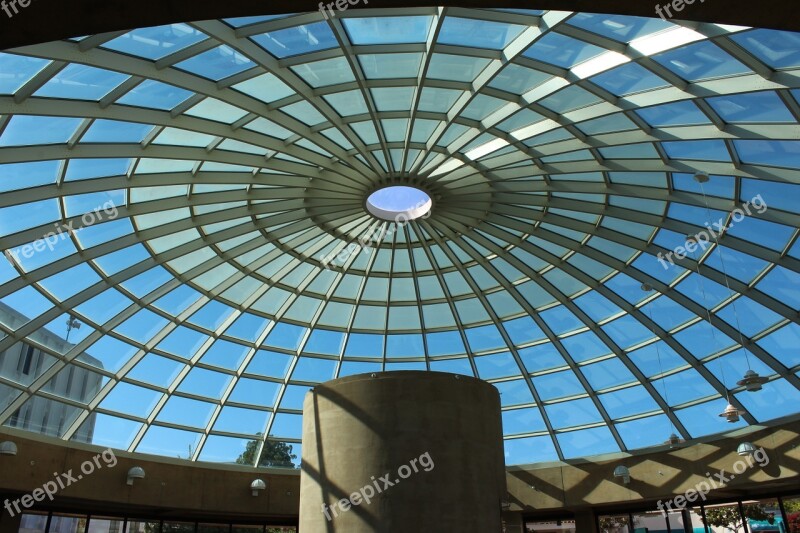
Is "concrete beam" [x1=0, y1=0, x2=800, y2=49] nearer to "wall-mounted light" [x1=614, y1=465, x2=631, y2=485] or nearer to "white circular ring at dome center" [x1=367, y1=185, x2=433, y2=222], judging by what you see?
"white circular ring at dome center" [x1=367, y1=185, x2=433, y2=222]

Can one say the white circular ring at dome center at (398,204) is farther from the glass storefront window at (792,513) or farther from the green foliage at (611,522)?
the glass storefront window at (792,513)

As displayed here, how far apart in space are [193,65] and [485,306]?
21.4 m

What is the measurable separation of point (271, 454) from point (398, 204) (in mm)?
19600

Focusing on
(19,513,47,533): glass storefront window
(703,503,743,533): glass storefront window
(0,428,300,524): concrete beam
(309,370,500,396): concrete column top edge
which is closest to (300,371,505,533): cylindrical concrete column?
(309,370,500,396): concrete column top edge

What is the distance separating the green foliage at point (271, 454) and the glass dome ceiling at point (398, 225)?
0.81 metres

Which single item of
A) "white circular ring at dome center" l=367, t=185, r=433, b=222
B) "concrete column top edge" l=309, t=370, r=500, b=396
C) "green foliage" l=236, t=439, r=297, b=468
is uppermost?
"white circular ring at dome center" l=367, t=185, r=433, b=222

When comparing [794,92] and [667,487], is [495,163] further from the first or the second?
[667,487]

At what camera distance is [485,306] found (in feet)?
115

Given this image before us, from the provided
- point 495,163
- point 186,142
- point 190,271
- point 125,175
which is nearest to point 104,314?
point 190,271

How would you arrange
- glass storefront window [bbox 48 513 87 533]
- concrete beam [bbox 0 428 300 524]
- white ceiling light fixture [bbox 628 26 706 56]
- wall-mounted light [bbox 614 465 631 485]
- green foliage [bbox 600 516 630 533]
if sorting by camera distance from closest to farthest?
white ceiling light fixture [bbox 628 26 706 56], concrete beam [bbox 0 428 300 524], wall-mounted light [bbox 614 465 631 485], glass storefront window [bbox 48 513 87 533], green foliage [bbox 600 516 630 533]

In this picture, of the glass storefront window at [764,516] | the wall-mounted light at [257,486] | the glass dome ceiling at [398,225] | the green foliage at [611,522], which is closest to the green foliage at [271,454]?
the glass dome ceiling at [398,225]

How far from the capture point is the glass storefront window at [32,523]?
33.1 meters

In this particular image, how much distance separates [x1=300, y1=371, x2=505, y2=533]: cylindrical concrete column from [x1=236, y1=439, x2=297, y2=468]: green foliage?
13.7 metres

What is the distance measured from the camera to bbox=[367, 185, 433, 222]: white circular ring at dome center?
2803 cm
